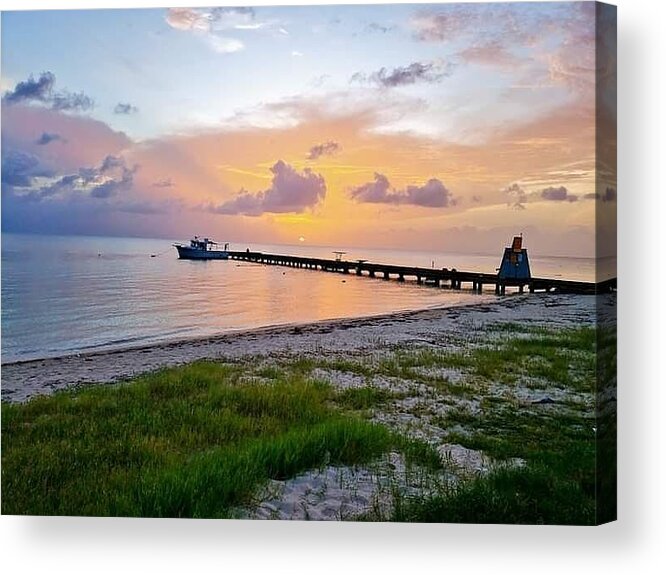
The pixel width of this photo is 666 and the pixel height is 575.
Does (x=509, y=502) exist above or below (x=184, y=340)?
below

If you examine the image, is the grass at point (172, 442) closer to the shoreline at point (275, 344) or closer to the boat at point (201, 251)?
the shoreline at point (275, 344)

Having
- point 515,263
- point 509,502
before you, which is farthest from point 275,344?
point 509,502

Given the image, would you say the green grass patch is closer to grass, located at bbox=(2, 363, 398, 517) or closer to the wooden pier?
grass, located at bbox=(2, 363, 398, 517)

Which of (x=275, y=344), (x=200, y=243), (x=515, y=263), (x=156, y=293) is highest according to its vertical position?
(x=200, y=243)

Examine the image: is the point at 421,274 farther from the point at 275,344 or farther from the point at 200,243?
the point at 200,243

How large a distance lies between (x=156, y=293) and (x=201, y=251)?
341 mm

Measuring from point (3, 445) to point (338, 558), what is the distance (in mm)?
1838

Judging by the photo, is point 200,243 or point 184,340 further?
point 200,243

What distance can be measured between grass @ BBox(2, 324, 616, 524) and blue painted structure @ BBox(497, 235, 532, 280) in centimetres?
27

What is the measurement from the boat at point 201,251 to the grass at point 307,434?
2.10ft

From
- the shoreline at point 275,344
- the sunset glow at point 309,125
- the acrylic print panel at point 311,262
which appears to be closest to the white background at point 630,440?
the acrylic print panel at point 311,262

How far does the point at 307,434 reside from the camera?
4.57m

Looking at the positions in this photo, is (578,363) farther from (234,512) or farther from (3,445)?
(3,445)

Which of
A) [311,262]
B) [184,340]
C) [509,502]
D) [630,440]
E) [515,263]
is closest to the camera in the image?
[509,502]
